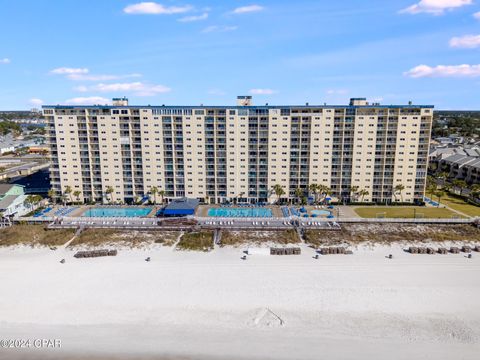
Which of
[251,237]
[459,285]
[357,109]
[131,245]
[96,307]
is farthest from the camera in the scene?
[357,109]

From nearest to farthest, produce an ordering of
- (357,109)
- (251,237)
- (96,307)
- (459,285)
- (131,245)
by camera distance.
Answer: (96,307)
(459,285)
(131,245)
(251,237)
(357,109)

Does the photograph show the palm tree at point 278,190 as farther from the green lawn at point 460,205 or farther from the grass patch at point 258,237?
the green lawn at point 460,205

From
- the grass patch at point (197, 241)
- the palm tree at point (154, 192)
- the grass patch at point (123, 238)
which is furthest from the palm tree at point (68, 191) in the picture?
the grass patch at point (197, 241)

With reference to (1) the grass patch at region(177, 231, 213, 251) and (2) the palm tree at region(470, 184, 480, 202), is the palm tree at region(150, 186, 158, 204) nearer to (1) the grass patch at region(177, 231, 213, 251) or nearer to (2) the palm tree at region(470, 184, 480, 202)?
(1) the grass patch at region(177, 231, 213, 251)

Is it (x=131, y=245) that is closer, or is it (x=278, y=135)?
(x=131, y=245)

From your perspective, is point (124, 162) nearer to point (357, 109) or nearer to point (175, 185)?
point (175, 185)

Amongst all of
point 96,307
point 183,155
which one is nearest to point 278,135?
point 183,155

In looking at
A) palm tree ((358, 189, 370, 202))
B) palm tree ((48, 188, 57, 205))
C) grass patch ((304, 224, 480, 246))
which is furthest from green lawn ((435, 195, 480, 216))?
palm tree ((48, 188, 57, 205))
